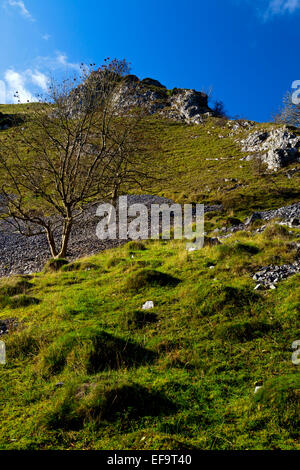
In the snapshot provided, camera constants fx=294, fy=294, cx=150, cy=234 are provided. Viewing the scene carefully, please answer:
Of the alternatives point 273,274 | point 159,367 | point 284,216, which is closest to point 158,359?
point 159,367

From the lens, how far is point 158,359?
6.82 m

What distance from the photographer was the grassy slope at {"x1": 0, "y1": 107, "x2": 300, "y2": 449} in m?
4.62

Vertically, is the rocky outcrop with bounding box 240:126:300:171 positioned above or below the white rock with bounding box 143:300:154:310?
above

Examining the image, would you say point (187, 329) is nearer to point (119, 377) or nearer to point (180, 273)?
point (119, 377)

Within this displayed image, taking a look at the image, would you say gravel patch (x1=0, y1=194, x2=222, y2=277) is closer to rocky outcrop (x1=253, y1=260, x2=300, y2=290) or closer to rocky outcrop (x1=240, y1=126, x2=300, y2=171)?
rocky outcrop (x1=253, y1=260, x2=300, y2=290)

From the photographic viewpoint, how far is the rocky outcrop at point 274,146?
176 ft

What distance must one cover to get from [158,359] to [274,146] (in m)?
65.6

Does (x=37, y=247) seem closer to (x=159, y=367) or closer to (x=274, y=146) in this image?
(x=159, y=367)

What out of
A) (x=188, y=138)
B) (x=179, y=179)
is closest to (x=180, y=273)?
(x=179, y=179)

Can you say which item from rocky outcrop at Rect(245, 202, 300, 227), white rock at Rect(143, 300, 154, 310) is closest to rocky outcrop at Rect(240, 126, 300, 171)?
rocky outcrop at Rect(245, 202, 300, 227)

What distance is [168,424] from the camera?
470 centimetres

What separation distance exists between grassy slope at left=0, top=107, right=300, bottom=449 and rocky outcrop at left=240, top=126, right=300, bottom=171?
46544mm

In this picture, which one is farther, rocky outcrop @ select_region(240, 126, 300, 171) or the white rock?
rocky outcrop @ select_region(240, 126, 300, 171)

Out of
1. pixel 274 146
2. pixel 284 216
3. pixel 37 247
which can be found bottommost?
pixel 37 247
